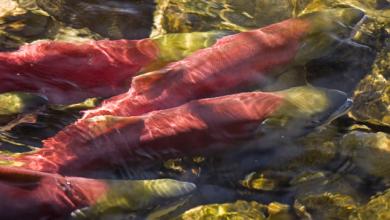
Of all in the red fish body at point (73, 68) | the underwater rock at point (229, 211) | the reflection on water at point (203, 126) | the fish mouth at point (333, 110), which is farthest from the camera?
the red fish body at point (73, 68)

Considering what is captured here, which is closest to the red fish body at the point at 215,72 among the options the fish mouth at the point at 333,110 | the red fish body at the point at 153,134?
the red fish body at the point at 153,134

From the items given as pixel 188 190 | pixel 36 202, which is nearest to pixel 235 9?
pixel 188 190

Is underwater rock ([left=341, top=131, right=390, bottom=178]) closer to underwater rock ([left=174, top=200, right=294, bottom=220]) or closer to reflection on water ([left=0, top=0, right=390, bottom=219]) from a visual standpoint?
reflection on water ([left=0, top=0, right=390, bottom=219])

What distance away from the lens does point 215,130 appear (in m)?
3.20

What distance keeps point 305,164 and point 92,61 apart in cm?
147

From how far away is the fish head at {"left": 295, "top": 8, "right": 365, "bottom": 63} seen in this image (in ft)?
12.5

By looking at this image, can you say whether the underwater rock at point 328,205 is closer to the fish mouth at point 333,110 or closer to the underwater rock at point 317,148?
the underwater rock at point 317,148

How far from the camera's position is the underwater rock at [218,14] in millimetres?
4457

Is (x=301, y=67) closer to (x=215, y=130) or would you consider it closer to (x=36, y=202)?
(x=215, y=130)

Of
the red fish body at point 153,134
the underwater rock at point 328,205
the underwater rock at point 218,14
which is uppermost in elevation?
the underwater rock at point 218,14

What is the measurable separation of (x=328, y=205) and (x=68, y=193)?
145 cm

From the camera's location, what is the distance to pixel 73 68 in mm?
3531

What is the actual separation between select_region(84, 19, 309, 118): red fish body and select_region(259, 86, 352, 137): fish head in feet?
0.88

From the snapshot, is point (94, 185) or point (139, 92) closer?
point (94, 185)
